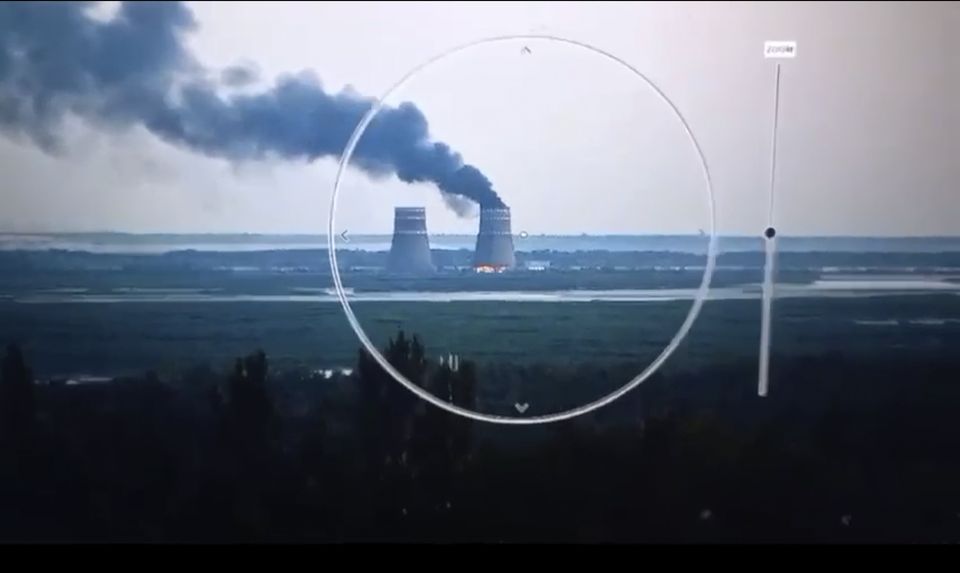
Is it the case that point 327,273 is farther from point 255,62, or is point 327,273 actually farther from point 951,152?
point 951,152

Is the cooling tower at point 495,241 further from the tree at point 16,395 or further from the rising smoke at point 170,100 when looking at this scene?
the tree at point 16,395

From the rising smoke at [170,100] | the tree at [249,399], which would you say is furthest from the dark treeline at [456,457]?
the rising smoke at [170,100]

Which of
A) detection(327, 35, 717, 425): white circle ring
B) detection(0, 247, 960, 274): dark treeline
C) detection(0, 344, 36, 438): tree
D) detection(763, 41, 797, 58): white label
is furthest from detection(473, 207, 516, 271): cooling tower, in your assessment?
detection(0, 344, 36, 438): tree

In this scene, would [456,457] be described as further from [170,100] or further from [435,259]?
[170,100]

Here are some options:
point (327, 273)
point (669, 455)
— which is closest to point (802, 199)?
point (669, 455)

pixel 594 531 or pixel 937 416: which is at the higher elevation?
pixel 937 416

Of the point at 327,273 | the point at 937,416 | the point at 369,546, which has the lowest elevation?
the point at 369,546

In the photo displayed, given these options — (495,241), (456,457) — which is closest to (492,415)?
(456,457)
